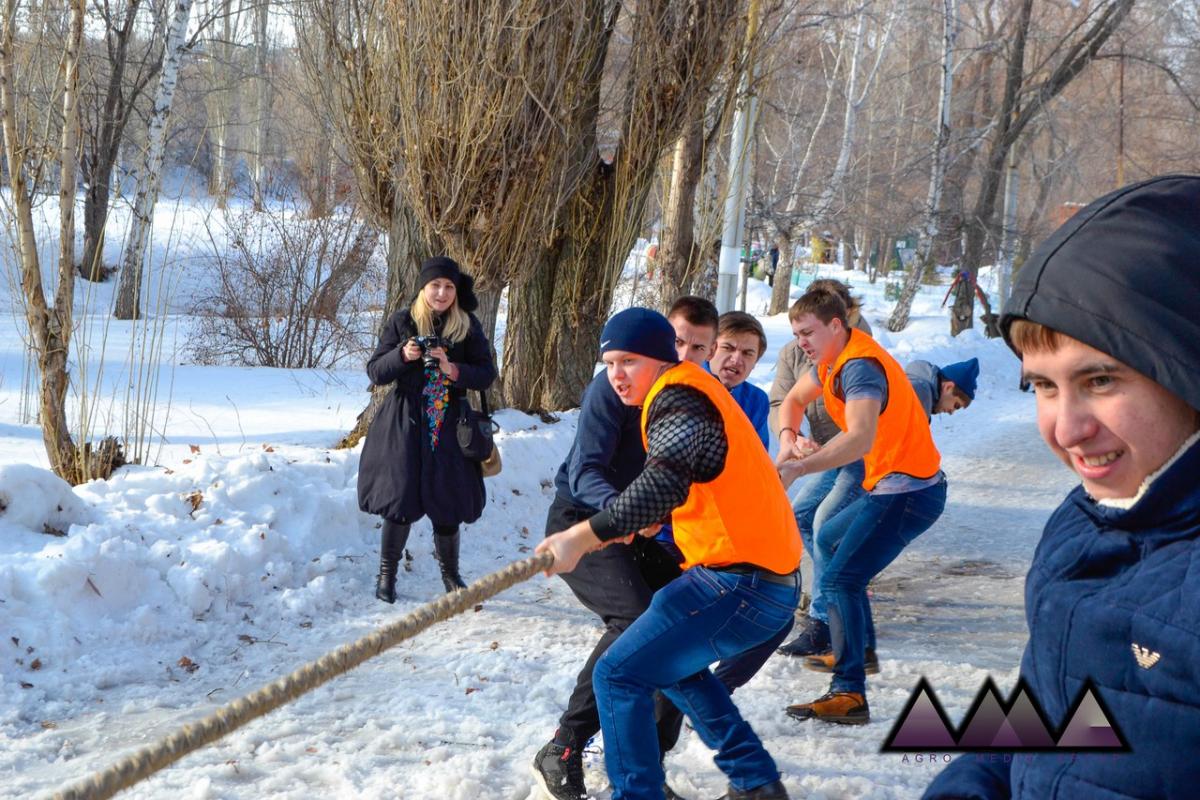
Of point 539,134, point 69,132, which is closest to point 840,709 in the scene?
point 539,134

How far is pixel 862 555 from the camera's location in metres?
4.78

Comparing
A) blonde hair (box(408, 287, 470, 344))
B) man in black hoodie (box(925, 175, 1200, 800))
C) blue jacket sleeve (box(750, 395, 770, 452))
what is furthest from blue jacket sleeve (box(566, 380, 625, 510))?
man in black hoodie (box(925, 175, 1200, 800))

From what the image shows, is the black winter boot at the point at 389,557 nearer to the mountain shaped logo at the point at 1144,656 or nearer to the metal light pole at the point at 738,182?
the metal light pole at the point at 738,182

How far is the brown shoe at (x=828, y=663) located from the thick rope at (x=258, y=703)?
3356 mm

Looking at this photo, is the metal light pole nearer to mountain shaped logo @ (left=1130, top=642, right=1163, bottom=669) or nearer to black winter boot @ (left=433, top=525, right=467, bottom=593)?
black winter boot @ (left=433, top=525, right=467, bottom=593)

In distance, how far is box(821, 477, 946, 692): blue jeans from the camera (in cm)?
476

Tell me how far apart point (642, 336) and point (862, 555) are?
184 centimetres

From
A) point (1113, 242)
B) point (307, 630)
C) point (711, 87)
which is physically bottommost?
point (307, 630)

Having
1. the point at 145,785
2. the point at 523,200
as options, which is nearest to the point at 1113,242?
the point at 145,785

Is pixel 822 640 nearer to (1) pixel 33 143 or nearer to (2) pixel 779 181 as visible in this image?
(1) pixel 33 143

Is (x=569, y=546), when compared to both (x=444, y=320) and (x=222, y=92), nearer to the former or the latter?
(x=444, y=320)

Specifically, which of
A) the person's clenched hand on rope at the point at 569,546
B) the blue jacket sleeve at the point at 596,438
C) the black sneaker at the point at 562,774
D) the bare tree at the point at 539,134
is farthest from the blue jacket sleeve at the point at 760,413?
the bare tree at the point at 539,134

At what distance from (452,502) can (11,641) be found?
7.23 ft

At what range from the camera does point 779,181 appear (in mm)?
29594
